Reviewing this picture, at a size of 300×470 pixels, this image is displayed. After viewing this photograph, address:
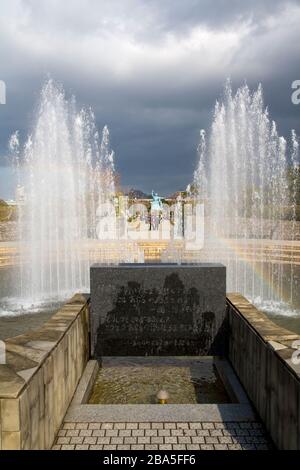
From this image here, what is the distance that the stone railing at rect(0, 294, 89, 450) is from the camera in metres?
2.90

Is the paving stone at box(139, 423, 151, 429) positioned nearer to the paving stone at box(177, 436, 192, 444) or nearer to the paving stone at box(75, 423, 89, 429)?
the paving stone at box(177, 436, 192, 444)

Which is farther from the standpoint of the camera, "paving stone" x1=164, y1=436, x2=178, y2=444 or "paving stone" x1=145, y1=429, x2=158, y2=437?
"paving stone" x1=145, y1=429, x2=158, y2=437

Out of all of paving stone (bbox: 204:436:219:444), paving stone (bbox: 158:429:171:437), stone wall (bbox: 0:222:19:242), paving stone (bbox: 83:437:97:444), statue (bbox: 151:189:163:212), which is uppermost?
statue (bbox: 151:189:163:212)

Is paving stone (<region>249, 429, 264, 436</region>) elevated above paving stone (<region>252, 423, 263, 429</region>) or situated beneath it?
situated beneath

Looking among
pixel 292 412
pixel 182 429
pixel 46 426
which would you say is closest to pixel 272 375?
pixel 292 412

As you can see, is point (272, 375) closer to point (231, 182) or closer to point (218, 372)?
point (218, 372)

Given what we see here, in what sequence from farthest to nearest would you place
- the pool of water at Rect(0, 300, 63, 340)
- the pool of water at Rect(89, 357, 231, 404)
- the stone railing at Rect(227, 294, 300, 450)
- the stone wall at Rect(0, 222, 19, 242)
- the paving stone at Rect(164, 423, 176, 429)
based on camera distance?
the stone wall at Rect(0, 222, 19, 242)
the pool of water at Rect(0, 300, 63, 340)
the pool of water at Rect(89, 357, 231, 404)
the paving stone at Rect(164, 423, 176, 429)
the stone railing at Rect(227, 294, 300, 450)

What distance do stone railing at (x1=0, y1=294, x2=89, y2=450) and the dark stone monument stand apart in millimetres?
443

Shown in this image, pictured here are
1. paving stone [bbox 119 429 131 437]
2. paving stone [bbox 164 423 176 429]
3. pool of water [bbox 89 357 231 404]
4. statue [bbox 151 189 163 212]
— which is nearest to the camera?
paving stone [bbox 119 429 131 437]

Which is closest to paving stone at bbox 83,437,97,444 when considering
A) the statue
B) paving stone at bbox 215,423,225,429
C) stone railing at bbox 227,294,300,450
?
paving stone at bbox 215,423,225,429

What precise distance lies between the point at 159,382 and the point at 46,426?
2.37m

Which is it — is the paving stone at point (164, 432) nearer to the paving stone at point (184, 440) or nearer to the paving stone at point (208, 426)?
the paving stone at point (184, 440)

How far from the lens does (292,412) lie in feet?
10.8

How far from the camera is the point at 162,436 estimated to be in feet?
12.9
